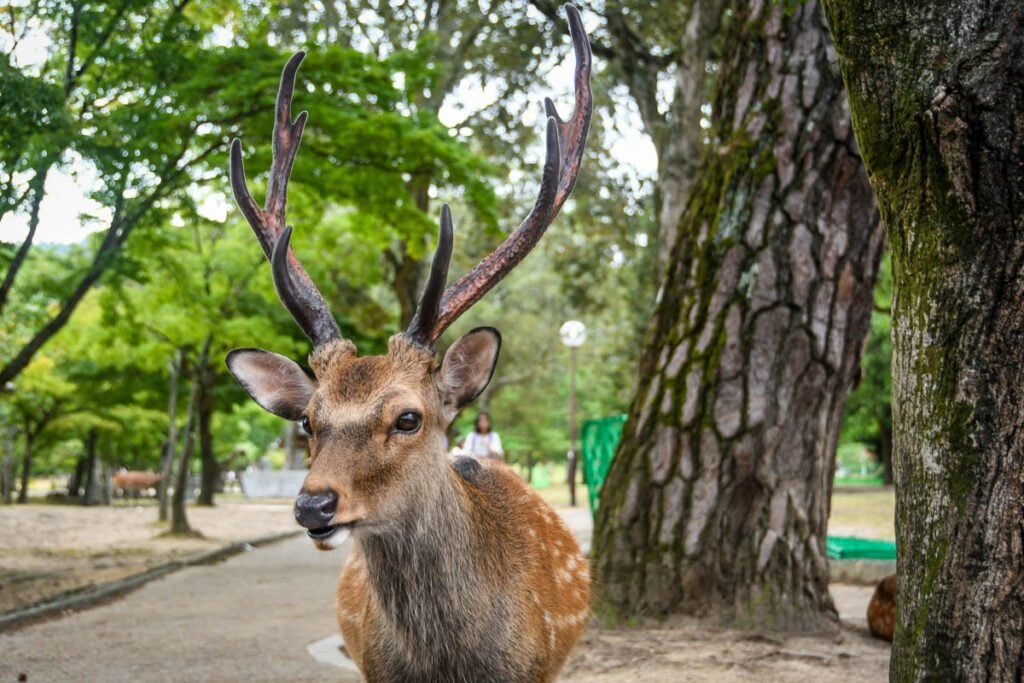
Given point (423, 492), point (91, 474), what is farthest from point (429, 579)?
point (91, 474)

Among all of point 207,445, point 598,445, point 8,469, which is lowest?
point 8,469

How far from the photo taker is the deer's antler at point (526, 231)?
4.13 metres

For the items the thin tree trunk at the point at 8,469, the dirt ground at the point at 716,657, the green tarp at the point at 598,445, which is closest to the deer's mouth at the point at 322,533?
the dirt ground at the point at 716,657

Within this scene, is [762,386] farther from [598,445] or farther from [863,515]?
[863,515]

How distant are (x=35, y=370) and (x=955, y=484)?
2503 centimetres

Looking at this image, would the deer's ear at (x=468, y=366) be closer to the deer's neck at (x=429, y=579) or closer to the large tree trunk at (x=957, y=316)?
the deer's neck at (x=429, y=579)

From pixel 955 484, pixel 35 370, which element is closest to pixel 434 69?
pixel 955 484

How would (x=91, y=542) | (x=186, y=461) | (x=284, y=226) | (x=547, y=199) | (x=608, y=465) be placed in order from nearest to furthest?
1. (x=547, y=199)
2. (x=284, y=226)
3. (x=608, y=465)
4. (x=91, y=542)
5. (x=186, y=461)

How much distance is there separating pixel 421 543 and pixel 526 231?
1.43m

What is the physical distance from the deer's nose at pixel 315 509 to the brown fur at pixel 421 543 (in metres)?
0.09

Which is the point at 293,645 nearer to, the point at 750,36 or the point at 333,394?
the point at 333,394

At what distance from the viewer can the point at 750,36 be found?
813cm

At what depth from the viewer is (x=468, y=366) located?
4.31 metres

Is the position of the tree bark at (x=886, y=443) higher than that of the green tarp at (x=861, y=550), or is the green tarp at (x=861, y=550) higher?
the tree bark at (x=886, y=443)
